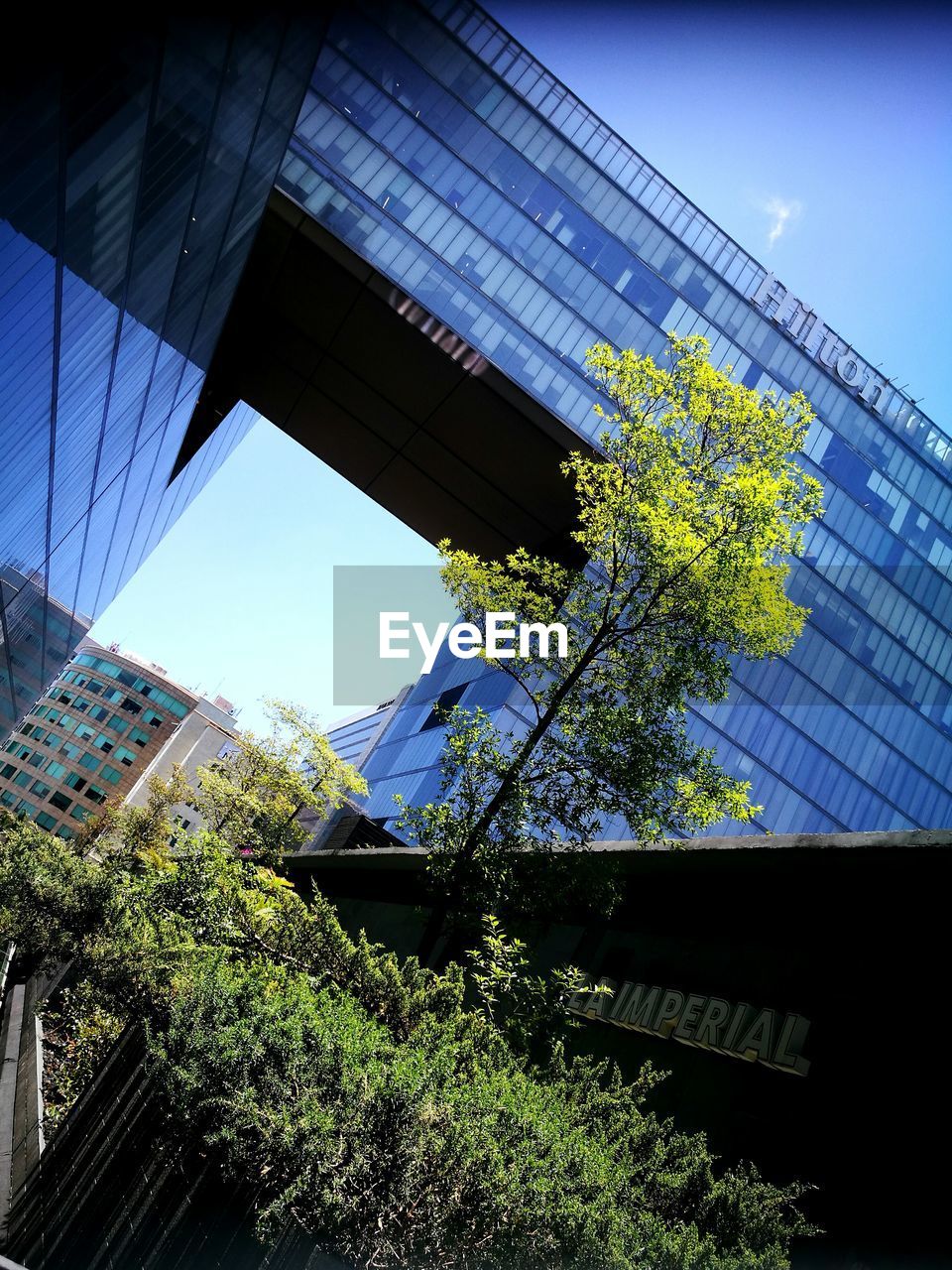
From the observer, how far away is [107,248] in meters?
7.87

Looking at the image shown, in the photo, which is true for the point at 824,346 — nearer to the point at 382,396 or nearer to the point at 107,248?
the point at 382,396

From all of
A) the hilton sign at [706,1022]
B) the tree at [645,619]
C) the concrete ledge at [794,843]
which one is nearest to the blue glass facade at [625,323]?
the tree at [645,619]

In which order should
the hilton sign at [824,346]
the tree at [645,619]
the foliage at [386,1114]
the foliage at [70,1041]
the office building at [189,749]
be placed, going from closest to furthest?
the foliage at [386,1114] → the foliage at [70,1041] → the tree at [645,619] → the hilton sign at [824,346] → the office building at [189,749]

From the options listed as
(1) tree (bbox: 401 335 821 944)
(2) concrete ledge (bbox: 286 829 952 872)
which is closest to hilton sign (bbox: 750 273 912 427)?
(1) tree (bbox: 401 335 821 944)

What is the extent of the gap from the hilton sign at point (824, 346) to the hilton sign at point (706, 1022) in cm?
3203

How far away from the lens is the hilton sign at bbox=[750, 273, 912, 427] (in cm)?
3603

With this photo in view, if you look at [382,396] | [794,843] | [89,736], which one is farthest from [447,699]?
[89,736]

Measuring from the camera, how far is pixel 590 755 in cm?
1068

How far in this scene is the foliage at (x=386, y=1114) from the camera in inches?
181

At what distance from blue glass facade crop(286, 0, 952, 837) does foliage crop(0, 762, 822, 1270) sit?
1910 cm

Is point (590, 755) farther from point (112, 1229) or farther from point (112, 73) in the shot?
point (112, 73)

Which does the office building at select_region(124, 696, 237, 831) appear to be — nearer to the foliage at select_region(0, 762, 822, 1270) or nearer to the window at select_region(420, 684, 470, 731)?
the window at select_region(420, 684, 470, 731)

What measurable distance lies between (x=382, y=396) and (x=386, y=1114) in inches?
884

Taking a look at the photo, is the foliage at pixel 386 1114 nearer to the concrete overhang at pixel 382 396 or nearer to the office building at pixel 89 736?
the concrete overhang at pixel 382 396
